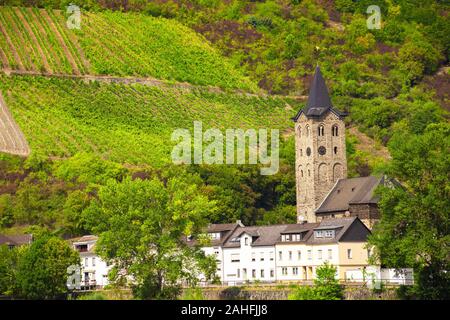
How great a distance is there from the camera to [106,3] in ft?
616

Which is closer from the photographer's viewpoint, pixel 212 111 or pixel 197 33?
pixel 212 111

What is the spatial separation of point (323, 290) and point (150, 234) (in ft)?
41.4

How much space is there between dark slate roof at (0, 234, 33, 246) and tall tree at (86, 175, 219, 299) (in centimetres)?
1866

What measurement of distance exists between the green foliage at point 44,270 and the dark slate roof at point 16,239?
13651 mm

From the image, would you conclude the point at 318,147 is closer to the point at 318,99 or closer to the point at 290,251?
the point at 318,99

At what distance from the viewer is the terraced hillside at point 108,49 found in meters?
158

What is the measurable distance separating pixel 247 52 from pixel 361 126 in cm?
4160

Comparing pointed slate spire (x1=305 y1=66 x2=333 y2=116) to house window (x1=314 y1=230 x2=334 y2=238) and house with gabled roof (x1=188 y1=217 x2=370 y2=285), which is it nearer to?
house with gabled roof (x1=188 y1=217 x2=370 y2=285)

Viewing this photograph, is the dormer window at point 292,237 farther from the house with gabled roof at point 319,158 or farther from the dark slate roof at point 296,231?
the house with gabled roof at point 319,158

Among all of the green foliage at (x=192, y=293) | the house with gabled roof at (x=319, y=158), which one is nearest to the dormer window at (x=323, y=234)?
the green foliage at (x=192, y=293)

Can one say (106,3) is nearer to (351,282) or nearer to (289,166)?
(289,166)

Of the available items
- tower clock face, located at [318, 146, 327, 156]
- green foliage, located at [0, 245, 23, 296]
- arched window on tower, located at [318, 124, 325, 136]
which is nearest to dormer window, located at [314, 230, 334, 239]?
tower clock face, located at [318, 146, 327, 156]

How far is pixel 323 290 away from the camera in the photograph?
67625 mm
